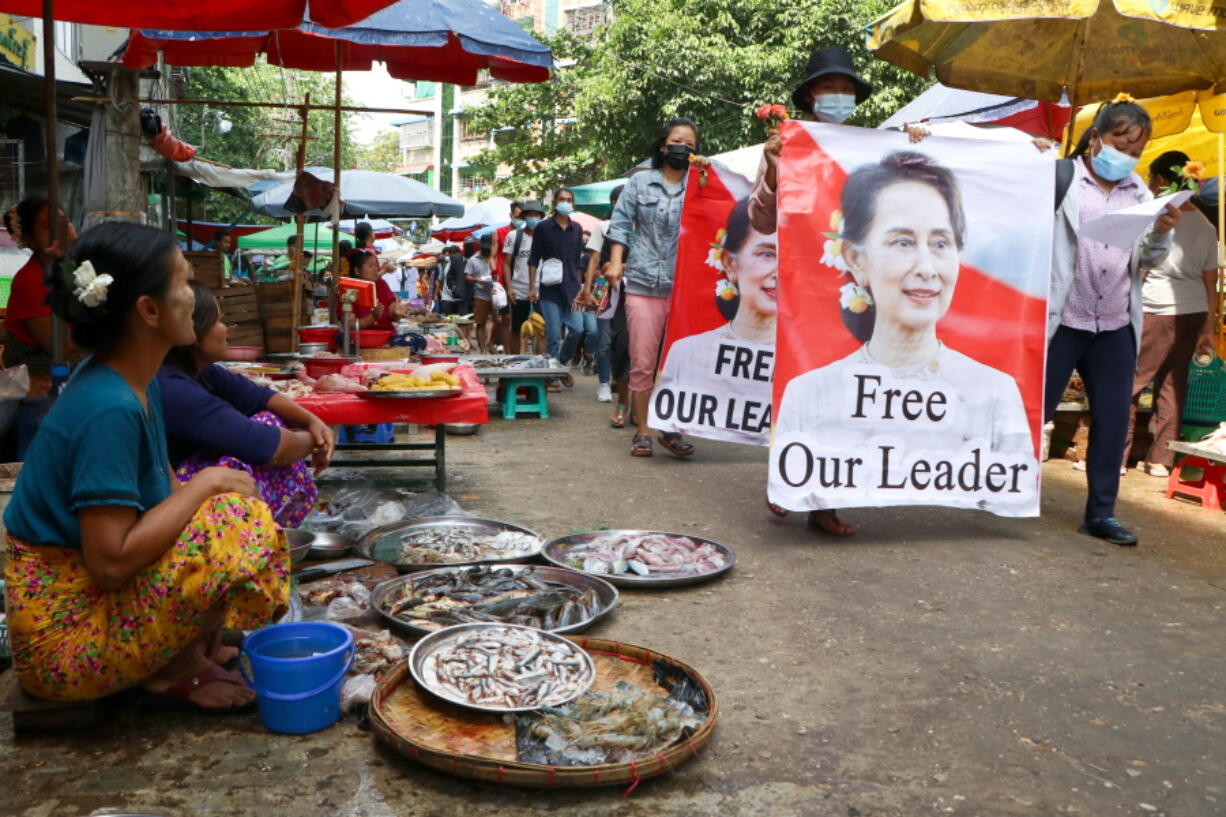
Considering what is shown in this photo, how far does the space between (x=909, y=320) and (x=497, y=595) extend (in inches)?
91.8

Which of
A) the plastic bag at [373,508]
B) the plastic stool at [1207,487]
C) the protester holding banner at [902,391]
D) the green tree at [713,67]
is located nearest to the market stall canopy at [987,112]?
the plastic stool at [1207,487]

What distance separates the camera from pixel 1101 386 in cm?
484

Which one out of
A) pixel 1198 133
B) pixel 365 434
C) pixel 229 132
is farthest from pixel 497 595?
pixel 229 132

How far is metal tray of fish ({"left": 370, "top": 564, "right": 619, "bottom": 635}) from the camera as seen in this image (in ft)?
11.4

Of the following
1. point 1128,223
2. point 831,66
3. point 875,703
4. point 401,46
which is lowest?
point 875,703

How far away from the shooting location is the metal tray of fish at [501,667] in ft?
9.11

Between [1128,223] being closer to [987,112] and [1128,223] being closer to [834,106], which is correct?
[834,106]

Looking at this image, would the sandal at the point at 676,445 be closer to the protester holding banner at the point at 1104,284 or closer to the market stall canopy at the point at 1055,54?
the protester holding banner at the point at 1104,284

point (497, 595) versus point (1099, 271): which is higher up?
point (1099, 271)

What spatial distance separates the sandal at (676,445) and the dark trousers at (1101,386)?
8.00 feet

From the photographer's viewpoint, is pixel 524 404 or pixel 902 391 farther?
pixel 524 404

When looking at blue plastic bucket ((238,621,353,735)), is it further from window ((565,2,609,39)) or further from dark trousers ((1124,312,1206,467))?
window ((565,2,609,39))

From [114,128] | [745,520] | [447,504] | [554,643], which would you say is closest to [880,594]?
[745,520]

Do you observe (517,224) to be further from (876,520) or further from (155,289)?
(155,289)
